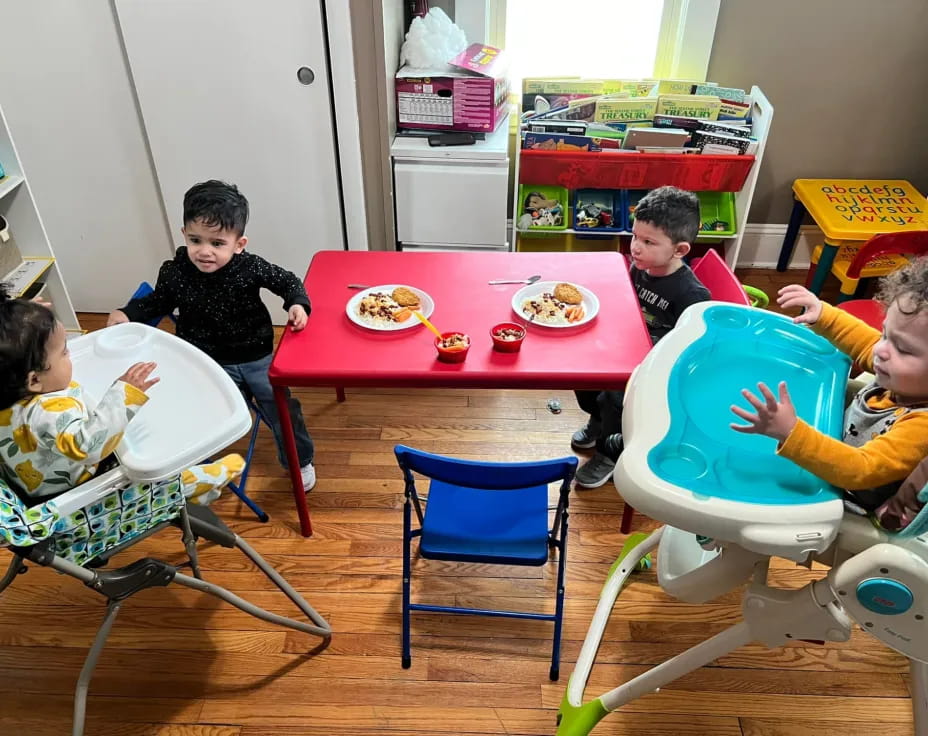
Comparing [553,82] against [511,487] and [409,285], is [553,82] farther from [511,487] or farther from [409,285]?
[511,487]

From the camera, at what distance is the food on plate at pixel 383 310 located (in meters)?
1.88

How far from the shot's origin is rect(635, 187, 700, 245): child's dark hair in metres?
2.01

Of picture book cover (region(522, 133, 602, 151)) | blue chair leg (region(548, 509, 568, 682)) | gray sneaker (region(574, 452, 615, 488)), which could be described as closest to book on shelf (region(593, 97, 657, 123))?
picture book cover (region(522, 133, 602, 151))

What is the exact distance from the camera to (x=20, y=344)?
1.28m

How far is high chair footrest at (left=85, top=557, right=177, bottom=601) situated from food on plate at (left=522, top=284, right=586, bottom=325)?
40.7 inches

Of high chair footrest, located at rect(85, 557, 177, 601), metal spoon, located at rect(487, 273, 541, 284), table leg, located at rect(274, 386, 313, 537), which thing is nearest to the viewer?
high chair footrest, located at rect(85, 557, 177, 601)

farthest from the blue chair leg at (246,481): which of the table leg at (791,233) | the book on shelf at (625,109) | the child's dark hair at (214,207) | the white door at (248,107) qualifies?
the table leg at (791,233)

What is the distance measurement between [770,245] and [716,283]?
5.42 ft

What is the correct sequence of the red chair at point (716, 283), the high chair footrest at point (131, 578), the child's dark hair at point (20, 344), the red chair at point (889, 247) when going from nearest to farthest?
the child's dark hair at point (20, 344) < the high chair footrest at point (131, 578) < the red chair at point (716, 283) < the red chair at point (889, 247)

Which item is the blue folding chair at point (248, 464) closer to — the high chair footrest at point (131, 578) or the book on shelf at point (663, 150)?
the high chair footrest at point (131, 578)

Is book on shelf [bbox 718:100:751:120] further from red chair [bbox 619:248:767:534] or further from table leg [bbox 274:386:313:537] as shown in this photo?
table leg [bbox 274:386:313:537]

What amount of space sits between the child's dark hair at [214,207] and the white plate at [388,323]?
0.38 metres

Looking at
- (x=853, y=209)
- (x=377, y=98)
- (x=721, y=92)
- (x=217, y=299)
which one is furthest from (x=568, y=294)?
(x=853, y=209)

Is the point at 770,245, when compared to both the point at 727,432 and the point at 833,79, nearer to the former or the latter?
the point at 833,79
